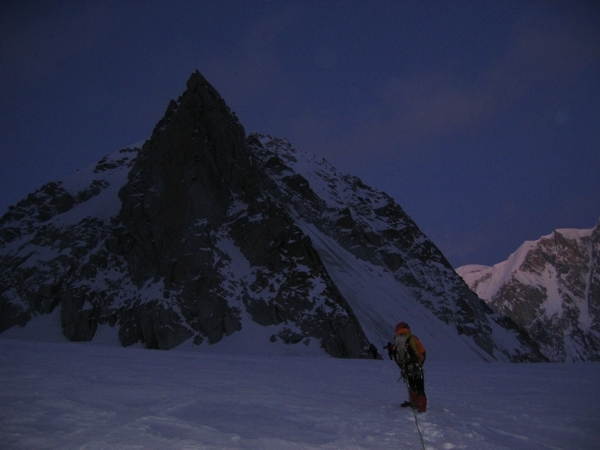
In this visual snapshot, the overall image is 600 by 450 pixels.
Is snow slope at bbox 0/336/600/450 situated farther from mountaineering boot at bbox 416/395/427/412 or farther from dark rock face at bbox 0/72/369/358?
dark rock face at bbox 0/72/369/358

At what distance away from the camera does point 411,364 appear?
9477mm

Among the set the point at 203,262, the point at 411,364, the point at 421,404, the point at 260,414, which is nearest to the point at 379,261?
the point at 203,262

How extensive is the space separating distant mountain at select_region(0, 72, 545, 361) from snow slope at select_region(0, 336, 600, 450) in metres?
32.1

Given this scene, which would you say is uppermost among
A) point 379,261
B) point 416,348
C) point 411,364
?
point 379,261

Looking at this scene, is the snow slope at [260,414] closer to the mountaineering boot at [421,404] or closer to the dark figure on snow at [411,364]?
the mountaineering boot at [421,404]

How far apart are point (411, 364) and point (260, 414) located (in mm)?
3510

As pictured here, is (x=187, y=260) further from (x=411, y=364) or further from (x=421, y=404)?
(x=421, y=404)

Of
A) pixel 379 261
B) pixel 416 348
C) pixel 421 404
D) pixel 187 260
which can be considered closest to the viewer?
pixel 421 404

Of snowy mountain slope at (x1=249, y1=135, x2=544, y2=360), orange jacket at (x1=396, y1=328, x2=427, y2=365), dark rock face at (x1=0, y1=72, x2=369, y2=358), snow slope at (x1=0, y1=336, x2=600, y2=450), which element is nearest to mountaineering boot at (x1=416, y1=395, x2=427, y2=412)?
snow slope at (x1=0, y1=336, x2=600, y2=450)

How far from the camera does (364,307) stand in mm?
72938

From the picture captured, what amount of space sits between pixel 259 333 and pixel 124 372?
4308 cm

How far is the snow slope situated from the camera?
620 cm

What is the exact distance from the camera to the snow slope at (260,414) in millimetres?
6195

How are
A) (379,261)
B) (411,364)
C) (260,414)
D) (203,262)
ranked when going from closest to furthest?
1. (260,414)
2. (411,364)
3. (203,262)
4. (379,261)
